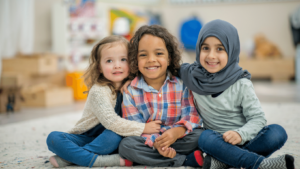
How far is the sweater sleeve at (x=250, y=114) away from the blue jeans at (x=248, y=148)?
0.08 ft

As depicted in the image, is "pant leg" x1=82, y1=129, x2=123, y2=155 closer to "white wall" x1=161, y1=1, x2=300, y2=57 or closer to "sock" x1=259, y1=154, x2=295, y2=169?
"sock" x1=259, y1=154, x2=295, y2=169

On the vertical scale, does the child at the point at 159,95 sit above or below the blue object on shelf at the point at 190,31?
below

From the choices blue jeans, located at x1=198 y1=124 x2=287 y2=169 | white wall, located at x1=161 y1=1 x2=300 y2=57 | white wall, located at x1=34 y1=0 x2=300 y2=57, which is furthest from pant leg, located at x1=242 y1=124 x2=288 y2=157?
white wall, located at x1=161 y1=1 x2=300 y2=57

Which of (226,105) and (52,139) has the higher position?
(226,105)

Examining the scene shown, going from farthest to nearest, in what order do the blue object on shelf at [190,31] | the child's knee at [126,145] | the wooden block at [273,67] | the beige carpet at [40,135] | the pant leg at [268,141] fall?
the blue object on shelf at [190,31]
the wooden block at [273,67]
the beige carpet at [40,135]
the child's knee at [126,145]
the pant leg at [268,141]

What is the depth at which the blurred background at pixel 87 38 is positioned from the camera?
2590 millimetres

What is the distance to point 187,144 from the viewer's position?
111 centimetres

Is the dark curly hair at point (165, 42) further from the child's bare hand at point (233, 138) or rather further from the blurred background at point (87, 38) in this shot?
the child's bare hand at point (233, 138)

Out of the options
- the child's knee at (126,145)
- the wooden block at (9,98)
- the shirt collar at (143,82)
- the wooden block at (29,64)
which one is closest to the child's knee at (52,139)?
the child's knee at (126,145)

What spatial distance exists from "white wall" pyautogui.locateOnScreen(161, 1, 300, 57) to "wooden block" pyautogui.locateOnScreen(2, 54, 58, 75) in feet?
7.39

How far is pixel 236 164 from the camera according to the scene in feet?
3.15

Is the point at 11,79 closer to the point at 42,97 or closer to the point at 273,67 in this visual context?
the point at 42,97

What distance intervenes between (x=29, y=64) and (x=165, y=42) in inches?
80.7

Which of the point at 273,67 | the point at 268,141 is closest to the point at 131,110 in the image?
the point at 268,141
